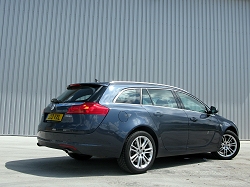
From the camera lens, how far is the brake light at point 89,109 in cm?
395

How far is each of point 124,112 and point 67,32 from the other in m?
7.40

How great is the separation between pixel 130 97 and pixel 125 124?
21.8 inches

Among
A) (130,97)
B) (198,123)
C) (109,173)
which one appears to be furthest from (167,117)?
(109,173)

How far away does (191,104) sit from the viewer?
545 cm

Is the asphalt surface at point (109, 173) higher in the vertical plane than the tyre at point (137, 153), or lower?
lower

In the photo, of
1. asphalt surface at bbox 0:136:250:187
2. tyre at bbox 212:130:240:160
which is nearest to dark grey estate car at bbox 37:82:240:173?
asphalt surface at bbox 0:136:250:187

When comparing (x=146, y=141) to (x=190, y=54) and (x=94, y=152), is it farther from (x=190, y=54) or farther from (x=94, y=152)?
(x=190, y=54)

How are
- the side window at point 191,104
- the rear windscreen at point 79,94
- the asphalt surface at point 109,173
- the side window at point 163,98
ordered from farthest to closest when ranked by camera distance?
the side window at point 191,104 < the side window at point 163,98 < the rear windscreen at point 79,94 < the asphalt surface at point 109,173

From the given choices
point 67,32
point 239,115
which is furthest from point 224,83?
point 67,32

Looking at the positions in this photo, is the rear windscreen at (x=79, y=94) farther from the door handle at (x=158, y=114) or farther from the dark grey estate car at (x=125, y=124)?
the door handle at (x=158, y=114)

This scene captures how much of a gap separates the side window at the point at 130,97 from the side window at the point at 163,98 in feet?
1.07

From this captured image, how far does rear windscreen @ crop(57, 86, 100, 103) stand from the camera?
422cm

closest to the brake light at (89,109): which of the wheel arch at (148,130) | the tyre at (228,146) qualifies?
the wheel arch at (148,130)

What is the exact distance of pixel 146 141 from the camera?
4363mm
